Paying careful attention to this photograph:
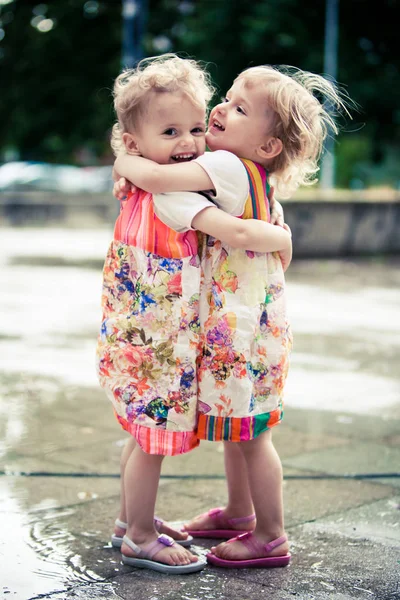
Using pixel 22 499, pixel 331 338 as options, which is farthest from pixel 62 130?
pixel 22 499

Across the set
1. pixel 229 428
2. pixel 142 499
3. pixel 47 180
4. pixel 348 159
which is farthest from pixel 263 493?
pixel 348 159

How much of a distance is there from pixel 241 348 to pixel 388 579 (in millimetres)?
842

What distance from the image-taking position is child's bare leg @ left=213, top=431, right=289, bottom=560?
10.2 feet

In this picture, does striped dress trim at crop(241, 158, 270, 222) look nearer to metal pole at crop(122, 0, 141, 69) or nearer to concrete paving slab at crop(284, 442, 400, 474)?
concrete paving slab at crop(284, 442, 400, 474)

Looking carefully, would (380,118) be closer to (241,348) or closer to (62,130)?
(62,130)

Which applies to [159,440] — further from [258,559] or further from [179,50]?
[179,50]

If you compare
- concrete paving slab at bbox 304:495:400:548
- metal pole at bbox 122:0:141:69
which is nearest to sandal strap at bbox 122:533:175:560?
concrete paving slab at bbox 304:495:400:548

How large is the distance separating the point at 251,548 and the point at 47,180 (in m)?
35.3

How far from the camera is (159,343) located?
3.02m

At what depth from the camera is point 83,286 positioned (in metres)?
11.0

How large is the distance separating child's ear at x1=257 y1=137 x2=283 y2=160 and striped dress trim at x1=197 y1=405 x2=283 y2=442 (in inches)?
33.3

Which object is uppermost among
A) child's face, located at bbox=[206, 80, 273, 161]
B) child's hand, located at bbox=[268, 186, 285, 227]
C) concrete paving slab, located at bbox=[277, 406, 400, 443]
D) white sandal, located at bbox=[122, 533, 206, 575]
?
child's face, located at bbox=[206, 80, 273, 161]

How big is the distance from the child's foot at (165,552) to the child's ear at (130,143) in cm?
126

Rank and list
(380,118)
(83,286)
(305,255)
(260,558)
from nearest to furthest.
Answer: (260,558) < (83,286) < (305,255) < (380,118)
